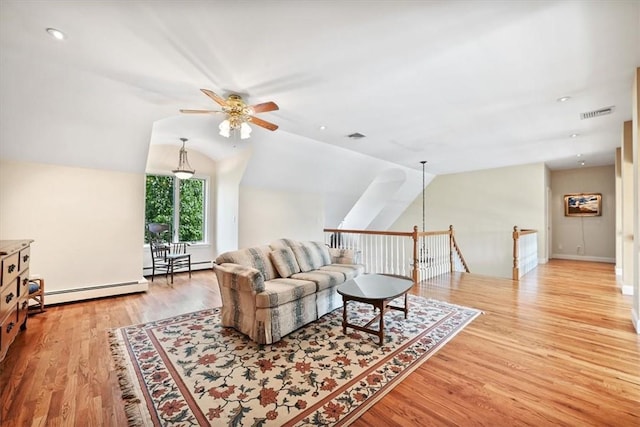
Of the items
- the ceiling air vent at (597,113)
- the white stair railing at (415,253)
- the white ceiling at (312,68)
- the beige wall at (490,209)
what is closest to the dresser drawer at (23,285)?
the white ceiling at (312,68)

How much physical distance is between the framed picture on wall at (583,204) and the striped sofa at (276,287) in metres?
7.87

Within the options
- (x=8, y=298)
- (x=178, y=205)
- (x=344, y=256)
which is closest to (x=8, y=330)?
(x=8, y=298)

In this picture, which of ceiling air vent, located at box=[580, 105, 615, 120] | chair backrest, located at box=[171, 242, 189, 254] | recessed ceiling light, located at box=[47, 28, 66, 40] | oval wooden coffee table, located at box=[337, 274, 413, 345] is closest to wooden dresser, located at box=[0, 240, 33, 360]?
recessed ceiling light, located at box=[47, 28, 66, 40]

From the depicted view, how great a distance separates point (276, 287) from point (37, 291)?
3.13 m

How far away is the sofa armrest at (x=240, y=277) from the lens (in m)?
2.71

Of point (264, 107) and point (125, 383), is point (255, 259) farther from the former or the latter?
point (264, 107)

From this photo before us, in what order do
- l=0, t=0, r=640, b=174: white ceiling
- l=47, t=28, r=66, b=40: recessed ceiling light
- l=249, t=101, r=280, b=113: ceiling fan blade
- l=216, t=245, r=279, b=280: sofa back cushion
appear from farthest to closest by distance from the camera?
l=216, t=245, r=279, b=280: sofa back cushion < l=249, t=101, r=280, b=113: ceiling fan blade < l=47, t=28, r=66, b=40: recessed ceiling light < l=0, t=0, r=640, b=174: white ceiling

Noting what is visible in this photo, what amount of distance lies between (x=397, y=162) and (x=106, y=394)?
21.9 ft

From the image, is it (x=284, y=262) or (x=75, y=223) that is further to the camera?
(x=75, y=223)

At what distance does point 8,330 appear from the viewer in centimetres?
241

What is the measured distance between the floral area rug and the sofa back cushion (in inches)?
28.6

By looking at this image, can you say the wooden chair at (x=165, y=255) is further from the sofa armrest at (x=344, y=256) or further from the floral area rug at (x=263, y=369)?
the sofa armrest at (x=344, y=256)

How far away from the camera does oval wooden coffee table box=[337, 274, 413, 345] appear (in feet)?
8.77

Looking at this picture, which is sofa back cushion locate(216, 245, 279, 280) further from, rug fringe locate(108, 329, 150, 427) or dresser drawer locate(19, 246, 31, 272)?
dresser drawer locate(19, 246, 31, 272)
